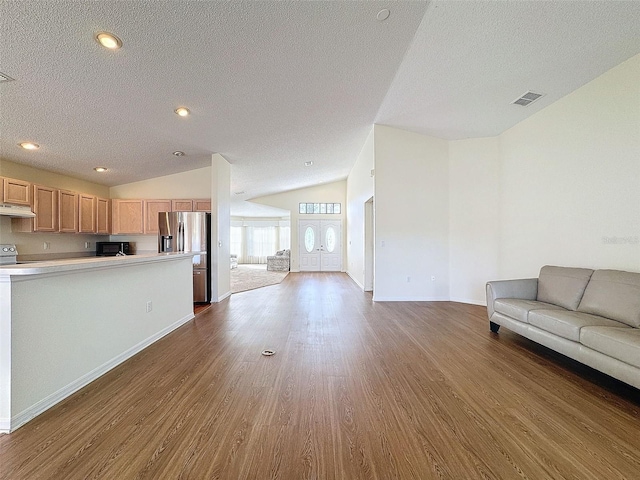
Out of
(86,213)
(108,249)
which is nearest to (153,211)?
(86,213)

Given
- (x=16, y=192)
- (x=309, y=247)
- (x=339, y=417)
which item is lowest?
(x=339, y=417)

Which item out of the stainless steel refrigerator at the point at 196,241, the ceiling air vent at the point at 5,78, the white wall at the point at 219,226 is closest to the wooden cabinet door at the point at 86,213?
the stainless steel refrigerator at the point at 196,241

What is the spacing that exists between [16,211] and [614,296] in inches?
288

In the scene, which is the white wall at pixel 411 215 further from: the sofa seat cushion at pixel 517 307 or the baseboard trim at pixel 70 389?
the baseboard trim at pixel 70 389

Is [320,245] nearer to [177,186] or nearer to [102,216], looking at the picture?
[177,186]

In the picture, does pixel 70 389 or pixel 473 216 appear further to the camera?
pixel 473 216

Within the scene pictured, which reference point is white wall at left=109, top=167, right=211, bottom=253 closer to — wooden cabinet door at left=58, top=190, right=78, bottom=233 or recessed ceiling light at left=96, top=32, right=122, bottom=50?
wooden cabinet door at left=58, top=190, right=78, bottom=233

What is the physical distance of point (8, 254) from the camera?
3934mm

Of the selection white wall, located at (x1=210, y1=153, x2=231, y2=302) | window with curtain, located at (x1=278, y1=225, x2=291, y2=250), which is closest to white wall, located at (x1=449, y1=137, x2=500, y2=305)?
white wall, located at (x1=210, y1=153, x2=231, y2=302)

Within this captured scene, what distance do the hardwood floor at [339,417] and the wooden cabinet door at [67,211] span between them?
338cm

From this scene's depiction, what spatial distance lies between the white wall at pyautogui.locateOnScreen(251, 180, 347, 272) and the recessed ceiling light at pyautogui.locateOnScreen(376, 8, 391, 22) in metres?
8.08

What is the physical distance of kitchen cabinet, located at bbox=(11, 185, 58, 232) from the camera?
4219 mm

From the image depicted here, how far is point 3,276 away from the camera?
169cm

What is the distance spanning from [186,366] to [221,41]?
9.94 ft
